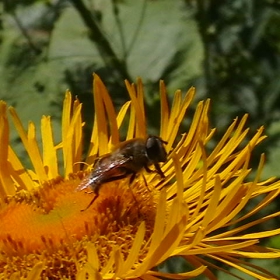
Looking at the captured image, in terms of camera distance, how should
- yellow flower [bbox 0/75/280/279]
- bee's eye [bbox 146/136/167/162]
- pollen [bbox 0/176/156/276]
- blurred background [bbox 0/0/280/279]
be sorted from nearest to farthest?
1. yellow flower [bbox 0/75/280/279]
2. pollen [bbox 0/176/156/276]
3. bee's eye [bbox 146/136/167/162]
4. blurred background [bbox 0/0/280/279]

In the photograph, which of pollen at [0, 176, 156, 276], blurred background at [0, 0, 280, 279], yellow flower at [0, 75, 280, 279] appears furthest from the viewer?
blurred background at [0, 0, 280, 279]

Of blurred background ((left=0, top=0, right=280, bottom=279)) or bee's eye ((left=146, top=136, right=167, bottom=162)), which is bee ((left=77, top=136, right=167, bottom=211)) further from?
blurred background ((left=0, top=0, right=280, bottom=279))

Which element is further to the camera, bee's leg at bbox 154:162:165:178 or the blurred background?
the blurred background

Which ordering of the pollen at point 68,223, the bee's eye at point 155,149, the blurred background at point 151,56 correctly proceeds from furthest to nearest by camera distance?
the blurred background at point 151,56, the bee's eye at point 155,149, the pollen at point 68,223

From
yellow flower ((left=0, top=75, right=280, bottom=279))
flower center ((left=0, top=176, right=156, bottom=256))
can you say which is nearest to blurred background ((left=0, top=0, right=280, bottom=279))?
yellow flower ((left=0, top=75, right=280, bottom=279))

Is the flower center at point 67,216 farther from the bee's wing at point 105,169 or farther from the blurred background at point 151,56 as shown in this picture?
the blurred background at point 151,56

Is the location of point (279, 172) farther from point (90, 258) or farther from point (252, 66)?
point (90, 258)

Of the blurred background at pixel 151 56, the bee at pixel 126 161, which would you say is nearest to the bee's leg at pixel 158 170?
the bee at pixel 126 161
